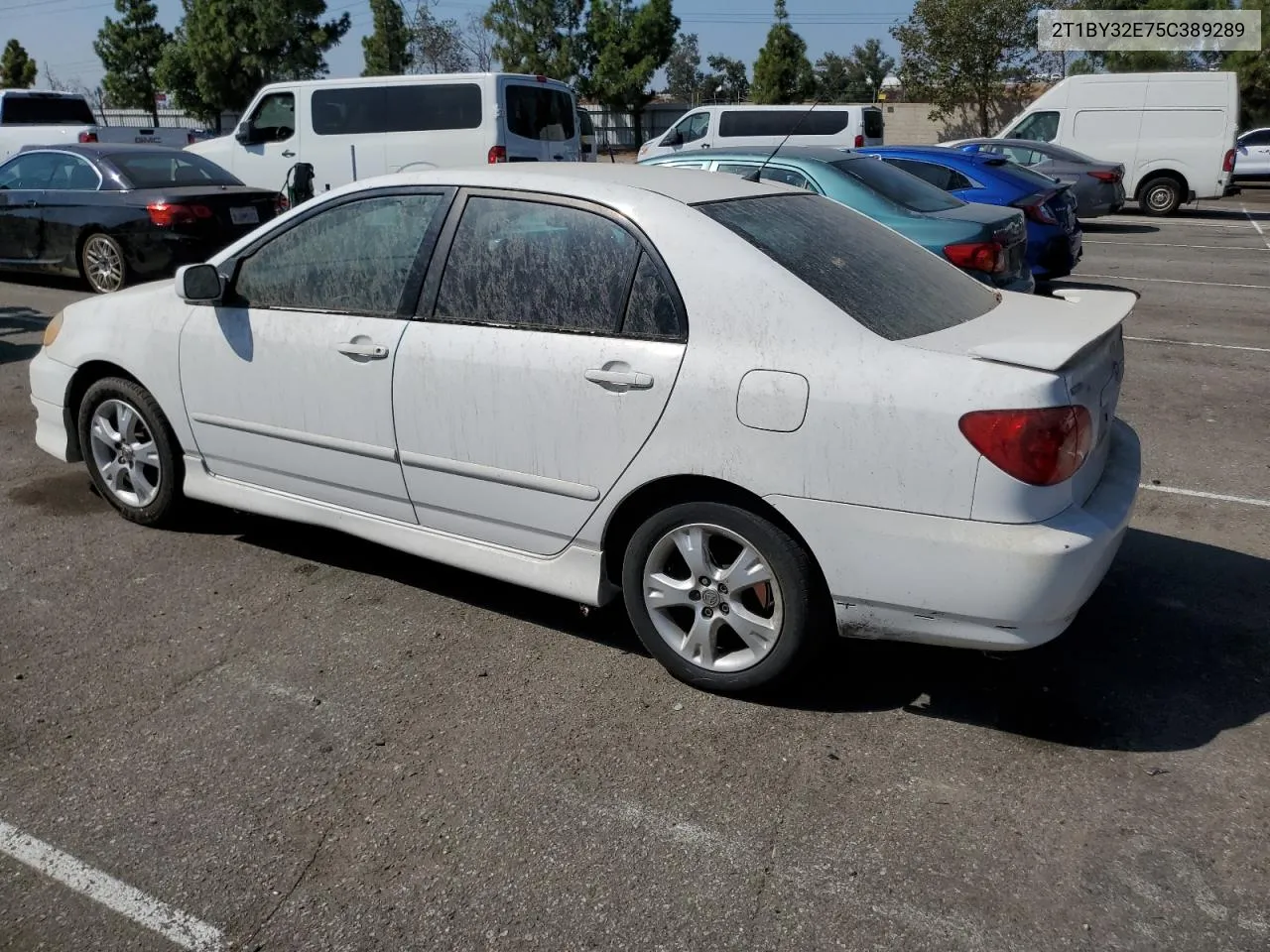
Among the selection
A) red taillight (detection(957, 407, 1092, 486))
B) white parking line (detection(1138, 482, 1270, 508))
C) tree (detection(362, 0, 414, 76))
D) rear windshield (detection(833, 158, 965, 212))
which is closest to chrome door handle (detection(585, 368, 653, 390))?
red taillight (detection(957, 407, 1092, 486))

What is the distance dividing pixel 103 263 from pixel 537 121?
650 cm

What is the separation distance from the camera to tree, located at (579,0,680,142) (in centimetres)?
4522

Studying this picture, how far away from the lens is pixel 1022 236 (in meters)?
8.48

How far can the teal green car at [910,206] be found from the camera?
7910 millimetres

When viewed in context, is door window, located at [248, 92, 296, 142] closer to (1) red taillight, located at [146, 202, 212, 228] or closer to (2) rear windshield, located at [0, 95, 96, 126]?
(1) red taillight, located at [146, 202, 212, 228]

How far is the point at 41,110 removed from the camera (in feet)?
70.0

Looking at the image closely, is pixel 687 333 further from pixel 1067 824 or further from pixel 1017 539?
pixel 1067 824

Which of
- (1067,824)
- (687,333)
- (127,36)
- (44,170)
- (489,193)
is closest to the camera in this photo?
(1067,824)

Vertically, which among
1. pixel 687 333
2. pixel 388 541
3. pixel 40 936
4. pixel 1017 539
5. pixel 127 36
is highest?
pixel 127 36

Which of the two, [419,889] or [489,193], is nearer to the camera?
[419,889]

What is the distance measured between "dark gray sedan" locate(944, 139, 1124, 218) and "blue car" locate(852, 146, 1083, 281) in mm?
6116

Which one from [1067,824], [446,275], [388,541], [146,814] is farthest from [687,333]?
[146,814]

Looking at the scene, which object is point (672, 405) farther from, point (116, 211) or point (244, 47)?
point (244, 47)

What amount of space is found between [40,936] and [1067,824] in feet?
8.31
